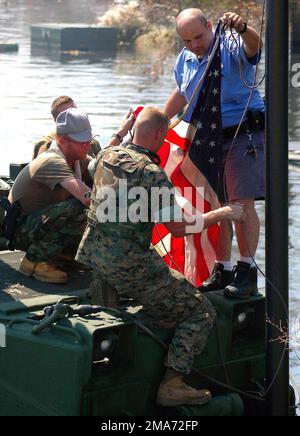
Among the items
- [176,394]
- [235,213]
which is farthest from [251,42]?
[176,394]

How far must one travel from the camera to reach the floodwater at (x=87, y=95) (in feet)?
49.6

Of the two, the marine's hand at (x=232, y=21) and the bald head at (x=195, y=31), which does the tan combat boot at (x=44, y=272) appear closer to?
the bald head at (x=195, y=31)

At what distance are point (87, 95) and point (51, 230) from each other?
20967 mm

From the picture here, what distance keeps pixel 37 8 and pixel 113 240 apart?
227 feet

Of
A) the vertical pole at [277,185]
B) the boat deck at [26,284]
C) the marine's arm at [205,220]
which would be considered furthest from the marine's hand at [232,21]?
the boat deck at [26,284]

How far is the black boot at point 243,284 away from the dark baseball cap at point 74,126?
1.35 m

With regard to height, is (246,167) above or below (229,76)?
below

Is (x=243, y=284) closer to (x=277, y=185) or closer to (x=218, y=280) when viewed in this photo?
(x=218, y=280)

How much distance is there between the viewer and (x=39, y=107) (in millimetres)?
26516

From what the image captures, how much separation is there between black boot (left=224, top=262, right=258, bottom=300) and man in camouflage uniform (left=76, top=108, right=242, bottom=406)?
398mm

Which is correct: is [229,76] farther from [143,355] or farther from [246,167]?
[143,355]

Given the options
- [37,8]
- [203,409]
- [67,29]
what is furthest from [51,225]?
[37,8]

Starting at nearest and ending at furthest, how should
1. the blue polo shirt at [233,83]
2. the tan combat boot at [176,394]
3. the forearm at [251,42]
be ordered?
the tan combat boot at [176,394] → the forearm at [251,42] → the blue polo shirt at [233,83]

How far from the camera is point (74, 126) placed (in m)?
7.91
